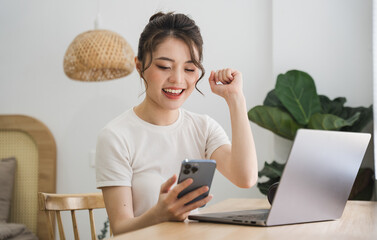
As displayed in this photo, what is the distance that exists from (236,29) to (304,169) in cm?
199

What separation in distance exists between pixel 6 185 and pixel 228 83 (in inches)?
82.5

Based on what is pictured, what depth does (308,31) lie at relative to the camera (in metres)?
2.59

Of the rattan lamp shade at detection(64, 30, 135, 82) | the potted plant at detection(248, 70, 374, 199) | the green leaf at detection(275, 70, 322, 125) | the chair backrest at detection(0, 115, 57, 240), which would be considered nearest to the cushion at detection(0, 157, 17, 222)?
the chair backrest at detection(0, 115, 57, 240)

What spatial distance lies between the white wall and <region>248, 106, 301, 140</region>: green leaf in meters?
0.24

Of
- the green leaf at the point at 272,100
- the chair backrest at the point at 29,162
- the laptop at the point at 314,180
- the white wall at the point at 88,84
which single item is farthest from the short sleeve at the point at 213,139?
the chair backrest at the point at 29,162

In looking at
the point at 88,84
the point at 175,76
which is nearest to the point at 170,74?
the point at 175,76

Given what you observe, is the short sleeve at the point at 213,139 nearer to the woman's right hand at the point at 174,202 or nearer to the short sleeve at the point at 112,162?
the short sleeve at the point at 112,162

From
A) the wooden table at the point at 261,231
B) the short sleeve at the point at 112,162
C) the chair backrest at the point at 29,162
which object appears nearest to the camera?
the wooden table at the point at 261,231

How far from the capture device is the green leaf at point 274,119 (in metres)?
2.41

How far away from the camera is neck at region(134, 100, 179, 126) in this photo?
1.33m

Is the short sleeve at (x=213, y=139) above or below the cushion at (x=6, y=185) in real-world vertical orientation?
above

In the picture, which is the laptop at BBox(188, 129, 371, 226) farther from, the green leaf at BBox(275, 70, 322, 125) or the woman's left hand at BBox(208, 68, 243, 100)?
the green leaf at BBox(275, 70, 322, 125)

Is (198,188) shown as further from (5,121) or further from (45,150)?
(5,121)

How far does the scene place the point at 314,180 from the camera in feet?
3.05
